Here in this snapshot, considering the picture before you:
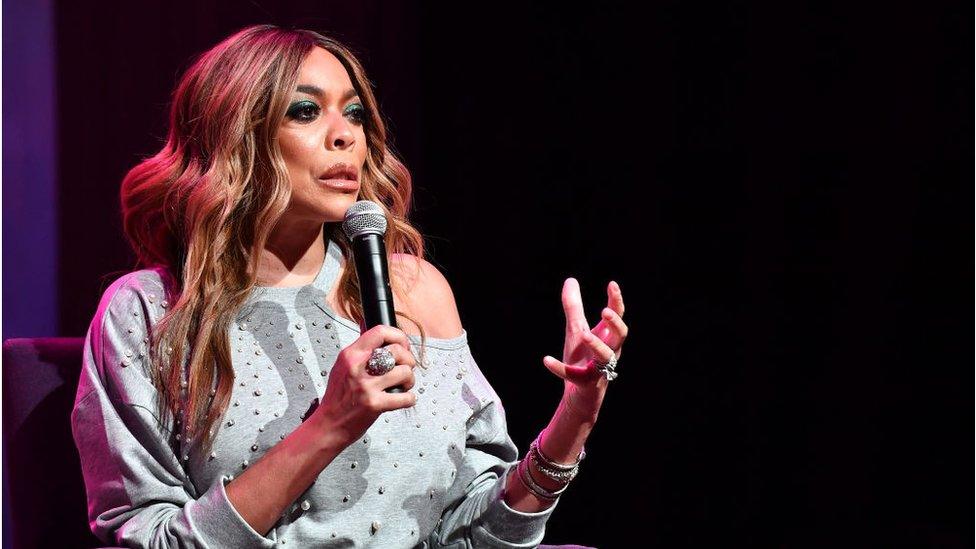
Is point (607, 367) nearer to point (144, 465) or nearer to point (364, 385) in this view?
point (364, 385)

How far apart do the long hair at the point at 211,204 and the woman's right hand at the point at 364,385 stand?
0.22m

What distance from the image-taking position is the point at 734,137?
6.19 feet

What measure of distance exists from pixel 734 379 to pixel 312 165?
974 millimetres

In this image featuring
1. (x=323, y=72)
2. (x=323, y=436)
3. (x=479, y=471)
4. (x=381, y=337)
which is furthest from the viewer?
(x=479, y=471)

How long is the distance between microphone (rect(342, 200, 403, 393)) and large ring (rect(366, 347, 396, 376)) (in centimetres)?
3

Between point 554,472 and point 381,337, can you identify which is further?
point 554,472

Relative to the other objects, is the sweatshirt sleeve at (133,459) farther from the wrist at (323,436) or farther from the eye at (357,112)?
the eye at (357,112)

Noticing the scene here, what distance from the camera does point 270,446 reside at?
133cm

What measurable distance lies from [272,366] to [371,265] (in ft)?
1.05

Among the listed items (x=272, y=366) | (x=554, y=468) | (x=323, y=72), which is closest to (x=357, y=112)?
(x=323, y=72)

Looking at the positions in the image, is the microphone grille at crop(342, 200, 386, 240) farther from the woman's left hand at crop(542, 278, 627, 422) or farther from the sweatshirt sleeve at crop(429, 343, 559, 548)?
the sweatshirt sleeve at crop(429, 343, 559, 548)

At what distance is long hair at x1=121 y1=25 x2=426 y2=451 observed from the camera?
1.34 metres

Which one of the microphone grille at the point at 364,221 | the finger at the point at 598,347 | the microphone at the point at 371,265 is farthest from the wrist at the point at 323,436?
the finger at the point at 598,347

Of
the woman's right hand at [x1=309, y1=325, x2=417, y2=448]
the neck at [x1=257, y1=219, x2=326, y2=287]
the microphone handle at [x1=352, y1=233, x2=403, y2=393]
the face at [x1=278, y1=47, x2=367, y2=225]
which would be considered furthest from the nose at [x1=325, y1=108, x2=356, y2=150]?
the woman's right hand at [x1=309, y1=325, x2=417, y2=448]
